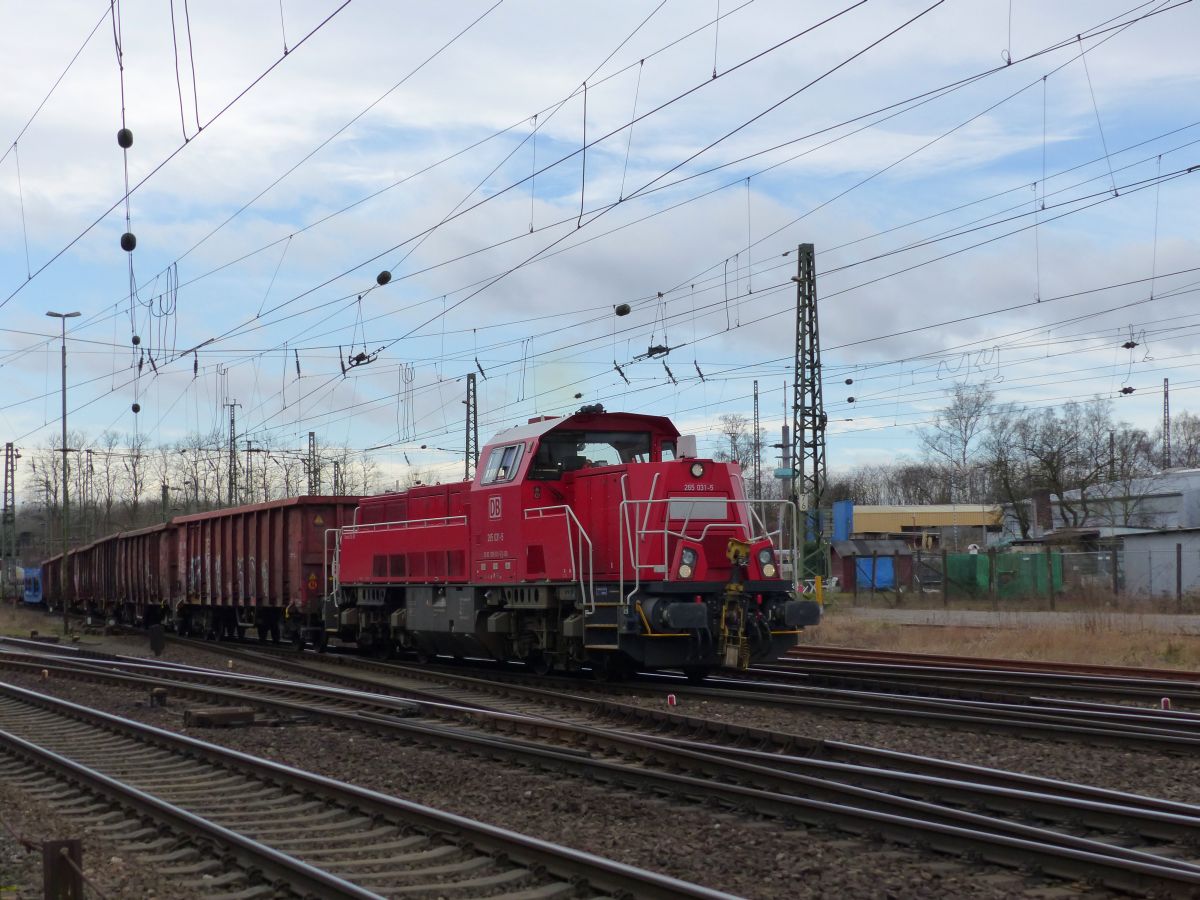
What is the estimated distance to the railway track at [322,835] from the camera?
6414mm

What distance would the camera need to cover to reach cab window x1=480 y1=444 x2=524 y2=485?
16828 mm

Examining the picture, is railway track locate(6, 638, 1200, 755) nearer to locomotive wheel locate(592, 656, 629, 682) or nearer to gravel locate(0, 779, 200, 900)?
locomotive wheel locate(592, 656, 629, 682)

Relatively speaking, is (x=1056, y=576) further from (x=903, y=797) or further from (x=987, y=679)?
(x=903, y=797)

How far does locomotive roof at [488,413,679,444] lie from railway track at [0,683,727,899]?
22.6 ft

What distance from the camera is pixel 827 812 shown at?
768cm

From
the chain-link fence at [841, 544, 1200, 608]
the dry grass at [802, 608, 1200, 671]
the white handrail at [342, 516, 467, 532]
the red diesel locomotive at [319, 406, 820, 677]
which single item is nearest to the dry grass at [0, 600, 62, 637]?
the white handrail at [342, 516, 467, 532]

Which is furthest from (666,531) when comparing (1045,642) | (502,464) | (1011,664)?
(1045,642)

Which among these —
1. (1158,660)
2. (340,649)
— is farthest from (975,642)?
(340,649)

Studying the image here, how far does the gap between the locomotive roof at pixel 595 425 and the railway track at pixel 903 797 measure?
17.8 feet

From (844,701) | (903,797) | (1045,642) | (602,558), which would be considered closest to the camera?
(903,797)

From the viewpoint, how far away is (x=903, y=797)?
8.27 metres

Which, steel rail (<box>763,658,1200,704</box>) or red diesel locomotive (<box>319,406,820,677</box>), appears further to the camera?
red diesel locomotive (<box>319,406,820,677</box>)

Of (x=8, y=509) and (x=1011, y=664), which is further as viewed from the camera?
(x=8, y=509)

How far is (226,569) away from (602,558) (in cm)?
1562
